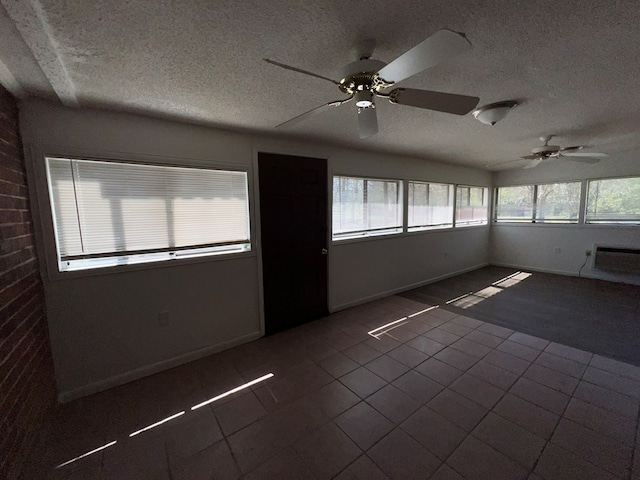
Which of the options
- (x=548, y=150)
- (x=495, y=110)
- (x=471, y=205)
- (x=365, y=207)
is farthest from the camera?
(x=471, y=205)

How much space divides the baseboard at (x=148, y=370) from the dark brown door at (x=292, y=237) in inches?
15.6

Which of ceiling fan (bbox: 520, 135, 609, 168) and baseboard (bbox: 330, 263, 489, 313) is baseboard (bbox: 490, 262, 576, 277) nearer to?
baseboard (bbox: 330, 263, 489, 313)

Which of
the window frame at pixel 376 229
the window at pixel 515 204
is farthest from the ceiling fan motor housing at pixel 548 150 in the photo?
the window at pixel 515 204

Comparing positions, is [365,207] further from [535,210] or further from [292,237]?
[535,210]

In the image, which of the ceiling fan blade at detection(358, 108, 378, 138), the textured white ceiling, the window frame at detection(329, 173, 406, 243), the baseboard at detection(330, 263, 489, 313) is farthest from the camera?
the baseboard at detection(330, 263, 489, 313)

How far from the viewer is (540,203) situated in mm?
5492

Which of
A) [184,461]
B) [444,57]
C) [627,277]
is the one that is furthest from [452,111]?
[627,277]

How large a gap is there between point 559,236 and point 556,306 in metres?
2.41

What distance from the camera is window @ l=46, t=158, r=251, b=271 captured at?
1986 mm

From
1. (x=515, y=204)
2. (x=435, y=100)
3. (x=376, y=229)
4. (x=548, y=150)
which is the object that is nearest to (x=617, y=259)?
(x=515, y=204)

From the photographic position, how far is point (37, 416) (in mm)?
1629

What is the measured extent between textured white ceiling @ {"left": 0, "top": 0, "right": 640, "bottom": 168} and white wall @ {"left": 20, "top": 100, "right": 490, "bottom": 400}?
0.71 ft

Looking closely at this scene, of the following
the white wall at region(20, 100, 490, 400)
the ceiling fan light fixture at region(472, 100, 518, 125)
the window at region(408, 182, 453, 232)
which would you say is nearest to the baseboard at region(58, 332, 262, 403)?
the white wall at region(20, 100, 490, 400)

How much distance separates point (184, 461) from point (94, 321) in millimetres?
1325
